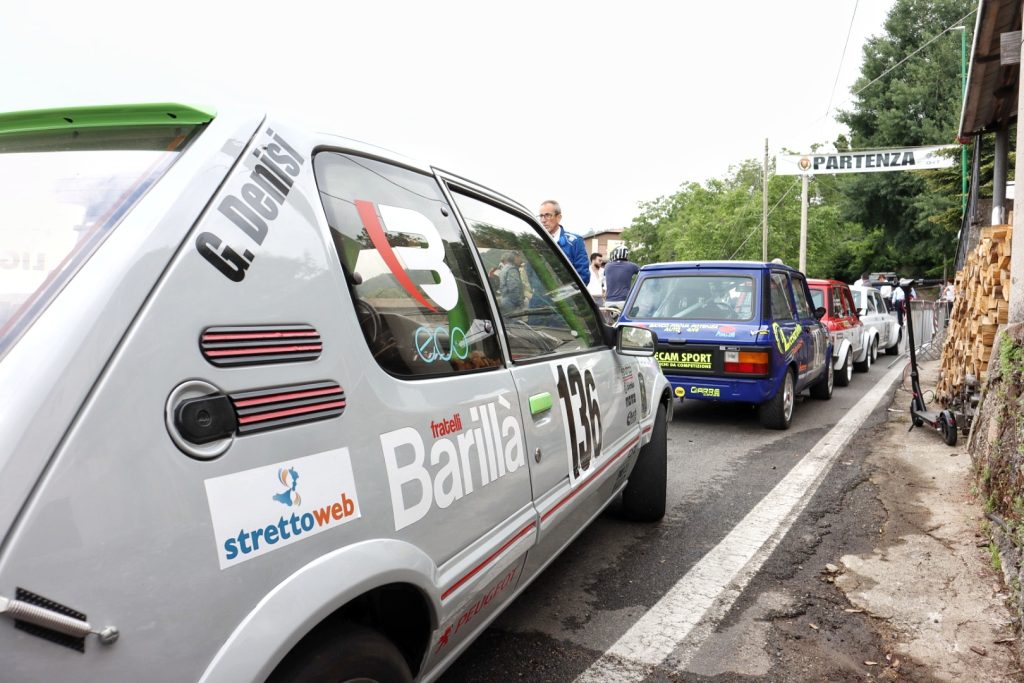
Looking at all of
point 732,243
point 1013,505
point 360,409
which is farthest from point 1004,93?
point 732,243

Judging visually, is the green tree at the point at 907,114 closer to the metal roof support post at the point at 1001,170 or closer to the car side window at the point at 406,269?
the metal roof support post at the point at 1001,170

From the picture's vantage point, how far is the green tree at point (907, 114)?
36219 mm

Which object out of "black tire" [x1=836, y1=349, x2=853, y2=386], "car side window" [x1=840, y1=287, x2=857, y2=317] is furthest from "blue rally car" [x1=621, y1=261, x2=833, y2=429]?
"car side window" [x1=840, y1=287, x2=857, y2=317]

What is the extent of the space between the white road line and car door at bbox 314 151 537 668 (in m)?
0.70

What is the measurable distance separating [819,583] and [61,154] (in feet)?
11.7

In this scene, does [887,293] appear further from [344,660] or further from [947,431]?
[344,660]

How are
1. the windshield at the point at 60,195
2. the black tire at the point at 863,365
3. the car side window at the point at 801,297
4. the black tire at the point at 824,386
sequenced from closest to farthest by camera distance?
the windshield at the point at 60,195
the car side window at the point at 801,297
the black tire at the point at 824,386
the black tire at the point at 863,365

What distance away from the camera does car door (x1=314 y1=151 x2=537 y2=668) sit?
5.68 ft

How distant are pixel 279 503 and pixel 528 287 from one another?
5.50ft

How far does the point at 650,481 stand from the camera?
4.21m

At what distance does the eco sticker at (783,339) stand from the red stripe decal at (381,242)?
18.7ft

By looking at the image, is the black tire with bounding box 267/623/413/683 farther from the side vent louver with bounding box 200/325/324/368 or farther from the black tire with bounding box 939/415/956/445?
the black tire with bounding box 939/415/956/445

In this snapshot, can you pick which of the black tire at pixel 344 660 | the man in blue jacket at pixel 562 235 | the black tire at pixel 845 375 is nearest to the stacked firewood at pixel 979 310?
the black tire at pixel 845 375

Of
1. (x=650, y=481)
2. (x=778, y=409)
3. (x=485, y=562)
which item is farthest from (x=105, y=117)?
(x=778, y=409)
